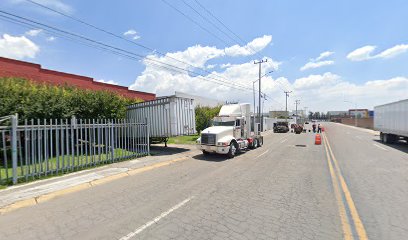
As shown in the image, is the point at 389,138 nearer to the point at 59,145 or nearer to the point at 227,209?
the point at 227,209

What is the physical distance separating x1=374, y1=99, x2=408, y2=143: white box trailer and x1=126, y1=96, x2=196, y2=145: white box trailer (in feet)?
53.1

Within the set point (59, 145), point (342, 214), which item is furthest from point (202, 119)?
point (342, 214)

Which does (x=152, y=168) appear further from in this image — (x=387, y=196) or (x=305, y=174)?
(x=387, y=196)

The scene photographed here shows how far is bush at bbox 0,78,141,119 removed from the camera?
38.6ft

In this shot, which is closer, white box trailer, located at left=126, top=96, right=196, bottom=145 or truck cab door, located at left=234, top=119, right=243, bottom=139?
truck cab door, located at left=234, top=119, right=243, bottom=139

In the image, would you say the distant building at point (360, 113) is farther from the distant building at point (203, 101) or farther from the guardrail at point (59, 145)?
the guardrail at point (59, 145)

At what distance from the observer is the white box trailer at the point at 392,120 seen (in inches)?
759

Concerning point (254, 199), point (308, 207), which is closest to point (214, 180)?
point (254, 199)

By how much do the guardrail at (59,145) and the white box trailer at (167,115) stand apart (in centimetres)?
199

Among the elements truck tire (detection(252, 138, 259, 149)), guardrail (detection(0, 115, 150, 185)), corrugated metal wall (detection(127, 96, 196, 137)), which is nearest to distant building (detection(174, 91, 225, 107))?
truck tire (detection(252, 138, 259, 149))

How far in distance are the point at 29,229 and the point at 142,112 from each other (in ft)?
42.7

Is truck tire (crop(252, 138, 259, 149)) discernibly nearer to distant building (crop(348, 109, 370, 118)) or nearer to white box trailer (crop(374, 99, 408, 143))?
white box trailer (crop(374, 99, 408, 143))

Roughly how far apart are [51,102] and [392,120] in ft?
84.2

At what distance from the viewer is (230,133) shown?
611 inches
